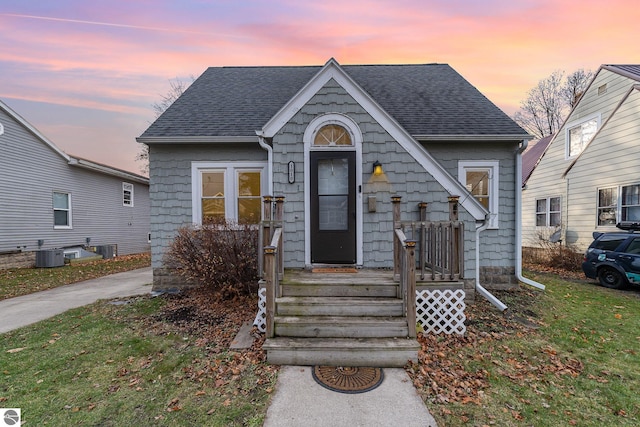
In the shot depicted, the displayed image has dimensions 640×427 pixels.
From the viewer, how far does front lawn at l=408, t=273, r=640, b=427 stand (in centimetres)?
261

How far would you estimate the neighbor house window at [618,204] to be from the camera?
335 inches

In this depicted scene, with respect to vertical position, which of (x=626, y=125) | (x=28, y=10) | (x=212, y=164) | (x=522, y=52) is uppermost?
(x=28, y=10)

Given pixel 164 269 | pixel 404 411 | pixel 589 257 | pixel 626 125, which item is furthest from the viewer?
pixel 626 125

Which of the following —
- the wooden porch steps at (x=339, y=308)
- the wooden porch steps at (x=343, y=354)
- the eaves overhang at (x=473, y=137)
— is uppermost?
the eaves overhang at (x=473, y=137)

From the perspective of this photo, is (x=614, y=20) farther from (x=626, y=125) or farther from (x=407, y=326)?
(x=407, y=326)

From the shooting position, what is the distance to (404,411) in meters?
2.60

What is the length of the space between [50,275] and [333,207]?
10428mm

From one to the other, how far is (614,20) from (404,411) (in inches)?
492

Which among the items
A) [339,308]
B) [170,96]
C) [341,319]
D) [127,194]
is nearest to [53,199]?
[127,194]

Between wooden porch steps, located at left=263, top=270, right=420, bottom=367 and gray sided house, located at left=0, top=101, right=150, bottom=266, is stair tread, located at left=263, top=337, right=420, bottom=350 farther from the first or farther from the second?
gray sided house, located at left=0, top=101, right=150, bottom=266

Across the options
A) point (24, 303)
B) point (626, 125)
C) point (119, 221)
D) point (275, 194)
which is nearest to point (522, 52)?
point (626, 125)

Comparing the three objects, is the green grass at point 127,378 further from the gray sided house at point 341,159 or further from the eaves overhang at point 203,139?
the eaves overhang at point 203,139

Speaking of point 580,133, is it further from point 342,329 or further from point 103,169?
point 103,169

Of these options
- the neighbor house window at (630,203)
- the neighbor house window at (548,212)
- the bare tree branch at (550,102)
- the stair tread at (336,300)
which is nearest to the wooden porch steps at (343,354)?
the stair tread at (336,300)
